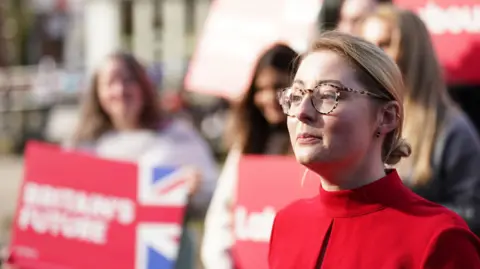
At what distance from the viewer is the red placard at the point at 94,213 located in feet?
13.5

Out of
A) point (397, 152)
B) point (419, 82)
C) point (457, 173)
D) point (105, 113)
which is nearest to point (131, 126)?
point (105, 113)

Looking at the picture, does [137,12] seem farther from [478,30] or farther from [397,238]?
[397,238]

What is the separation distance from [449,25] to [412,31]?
0.83 m

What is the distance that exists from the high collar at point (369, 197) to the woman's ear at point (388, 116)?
10 centimetres

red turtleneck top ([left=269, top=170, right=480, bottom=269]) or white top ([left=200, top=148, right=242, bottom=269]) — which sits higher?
red turtleneck top ([left=269, top=170, right=480, bottom=269])

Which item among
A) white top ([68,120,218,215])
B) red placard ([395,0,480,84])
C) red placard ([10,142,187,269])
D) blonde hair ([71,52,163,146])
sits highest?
red placard ([395,0,480,84])

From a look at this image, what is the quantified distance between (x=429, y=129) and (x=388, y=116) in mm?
1032

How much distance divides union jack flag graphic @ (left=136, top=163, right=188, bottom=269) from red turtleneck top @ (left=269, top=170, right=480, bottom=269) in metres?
1.77

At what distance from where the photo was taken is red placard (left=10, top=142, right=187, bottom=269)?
13.5 feet

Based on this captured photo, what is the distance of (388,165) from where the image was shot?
233 centimetres

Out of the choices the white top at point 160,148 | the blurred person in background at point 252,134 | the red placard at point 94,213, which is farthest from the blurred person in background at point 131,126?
the blurred person in background at point 252,134

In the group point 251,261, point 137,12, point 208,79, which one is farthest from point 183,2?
point 251,261

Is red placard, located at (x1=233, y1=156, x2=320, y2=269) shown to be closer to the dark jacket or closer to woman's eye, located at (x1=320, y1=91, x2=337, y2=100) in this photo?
the dark jacket

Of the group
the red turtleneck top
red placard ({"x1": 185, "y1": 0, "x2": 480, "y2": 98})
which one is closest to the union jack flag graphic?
red placard ({"x1": 185, "y1": 0, "x2": 480, "y2": 98})
